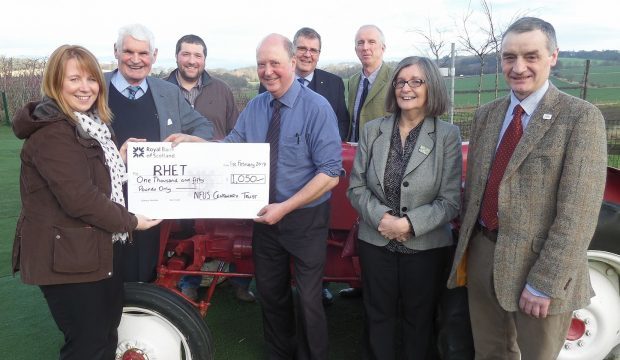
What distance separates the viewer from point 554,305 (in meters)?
1.94

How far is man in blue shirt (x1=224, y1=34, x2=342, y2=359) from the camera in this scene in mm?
2514

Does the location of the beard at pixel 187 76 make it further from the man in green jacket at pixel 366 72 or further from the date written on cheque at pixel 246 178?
the date written on cheque at pixel 246 178

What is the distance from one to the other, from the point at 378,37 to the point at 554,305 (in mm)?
2868

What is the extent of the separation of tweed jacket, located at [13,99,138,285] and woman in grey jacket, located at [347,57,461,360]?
1191 mm

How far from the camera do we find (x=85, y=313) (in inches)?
82.8

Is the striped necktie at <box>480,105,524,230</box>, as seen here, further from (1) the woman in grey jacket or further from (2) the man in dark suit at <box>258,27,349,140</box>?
(2) the man in dark suit at <box>258,27,349,140</box>

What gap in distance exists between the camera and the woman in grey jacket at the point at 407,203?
2385 millimetres

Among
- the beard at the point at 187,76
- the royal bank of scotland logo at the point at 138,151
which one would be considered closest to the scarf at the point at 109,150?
the royal bank of scotland logo at the point at 138,151

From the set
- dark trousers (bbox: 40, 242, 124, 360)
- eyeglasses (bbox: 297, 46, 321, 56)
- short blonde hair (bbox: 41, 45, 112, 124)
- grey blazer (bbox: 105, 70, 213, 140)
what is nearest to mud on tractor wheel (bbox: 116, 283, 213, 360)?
dark trousers (bbox: 40, 242, 124, 360)

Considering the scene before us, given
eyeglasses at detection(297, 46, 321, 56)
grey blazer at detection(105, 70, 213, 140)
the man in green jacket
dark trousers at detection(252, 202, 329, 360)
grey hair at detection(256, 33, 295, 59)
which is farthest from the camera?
eyeglasses at detection(297, 46, 321, 56)

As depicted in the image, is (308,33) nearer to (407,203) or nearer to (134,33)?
(134,33)

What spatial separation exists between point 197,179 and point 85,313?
0.77 metres

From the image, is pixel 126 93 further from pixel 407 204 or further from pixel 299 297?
pixel 407 204

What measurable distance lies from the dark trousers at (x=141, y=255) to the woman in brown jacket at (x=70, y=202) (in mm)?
582
